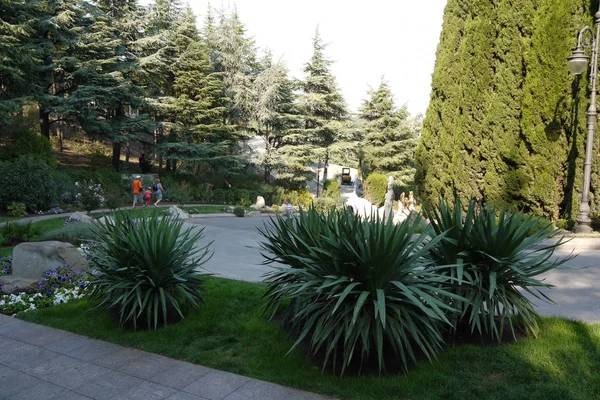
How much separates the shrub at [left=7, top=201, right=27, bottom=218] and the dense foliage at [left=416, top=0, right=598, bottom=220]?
13872 millimetres

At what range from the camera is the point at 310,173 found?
2981 centimetres

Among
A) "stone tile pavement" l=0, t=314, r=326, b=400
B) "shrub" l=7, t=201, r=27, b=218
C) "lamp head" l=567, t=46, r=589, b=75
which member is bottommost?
"stone tile pavement" l=0, t=314, r=326, b=400

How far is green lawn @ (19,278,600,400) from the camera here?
332 cm

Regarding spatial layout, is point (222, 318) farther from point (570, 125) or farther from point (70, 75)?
point (70, 75)

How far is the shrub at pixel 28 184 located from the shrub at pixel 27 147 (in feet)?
9.23

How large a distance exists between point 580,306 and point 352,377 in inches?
157

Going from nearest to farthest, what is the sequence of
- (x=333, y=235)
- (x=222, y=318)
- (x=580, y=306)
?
(x=333, y=235) < (x=222, y=318) < (x=580, y=306)

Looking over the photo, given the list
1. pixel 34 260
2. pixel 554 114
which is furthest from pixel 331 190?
pixel 34 260

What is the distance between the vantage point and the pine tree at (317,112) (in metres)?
29.2

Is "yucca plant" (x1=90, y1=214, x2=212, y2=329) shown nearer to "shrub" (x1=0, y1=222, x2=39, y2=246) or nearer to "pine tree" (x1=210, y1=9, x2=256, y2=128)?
"shrub" (x1=0, y1=222, x2=39, y2=246)

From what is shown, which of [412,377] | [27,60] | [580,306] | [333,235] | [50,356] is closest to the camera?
[412,377]

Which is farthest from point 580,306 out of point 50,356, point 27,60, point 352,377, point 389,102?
point 389,102

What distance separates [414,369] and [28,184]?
15951 mm

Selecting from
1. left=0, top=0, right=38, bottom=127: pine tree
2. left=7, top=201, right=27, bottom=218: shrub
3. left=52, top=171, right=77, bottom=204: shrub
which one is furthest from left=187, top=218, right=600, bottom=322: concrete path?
left=0, top=0, right=38, bottom=127: pine tree
